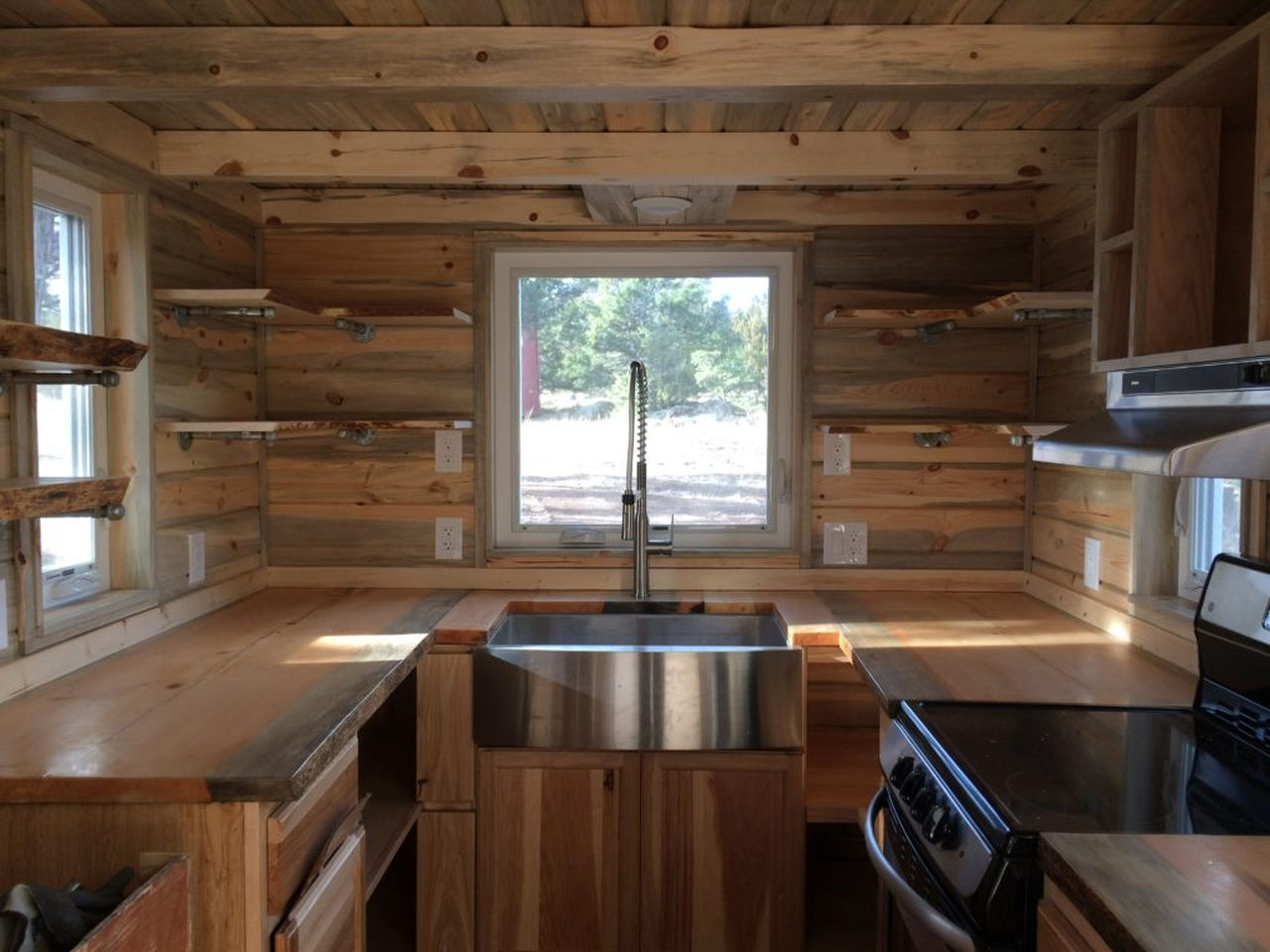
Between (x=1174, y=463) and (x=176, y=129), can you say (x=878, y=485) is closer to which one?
(x=1174, y=463)

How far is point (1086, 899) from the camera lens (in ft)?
3.68

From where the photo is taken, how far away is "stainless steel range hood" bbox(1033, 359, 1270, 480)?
1365mm

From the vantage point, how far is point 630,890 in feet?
7.94

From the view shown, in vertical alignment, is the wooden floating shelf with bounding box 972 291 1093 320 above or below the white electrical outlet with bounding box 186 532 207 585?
above

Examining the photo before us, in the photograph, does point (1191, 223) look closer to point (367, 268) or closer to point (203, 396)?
point (367, 268)

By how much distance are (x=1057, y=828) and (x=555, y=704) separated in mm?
1343

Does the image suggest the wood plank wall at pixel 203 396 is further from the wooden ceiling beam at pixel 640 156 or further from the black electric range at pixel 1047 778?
the black electric range at pixel 1047 778

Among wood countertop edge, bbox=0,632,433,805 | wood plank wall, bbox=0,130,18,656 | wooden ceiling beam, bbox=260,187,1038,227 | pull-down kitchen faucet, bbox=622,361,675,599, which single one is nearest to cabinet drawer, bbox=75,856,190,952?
wood countertop edge, bbox=0,632,433,805

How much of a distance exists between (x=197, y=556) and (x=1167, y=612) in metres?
2.35

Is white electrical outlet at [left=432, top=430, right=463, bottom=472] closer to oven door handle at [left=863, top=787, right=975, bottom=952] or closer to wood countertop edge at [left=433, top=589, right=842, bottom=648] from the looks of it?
wood countertop edge at [left=433, top=589, right=842, bottom=648]

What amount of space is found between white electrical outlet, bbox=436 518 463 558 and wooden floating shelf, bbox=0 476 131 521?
1.18 meters

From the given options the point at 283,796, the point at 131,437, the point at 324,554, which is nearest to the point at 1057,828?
the point at 283,796

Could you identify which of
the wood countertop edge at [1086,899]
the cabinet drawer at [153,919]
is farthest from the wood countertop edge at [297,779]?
the wood countertop edge at [1086,899]

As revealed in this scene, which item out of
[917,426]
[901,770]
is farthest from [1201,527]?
→ [901,770]
